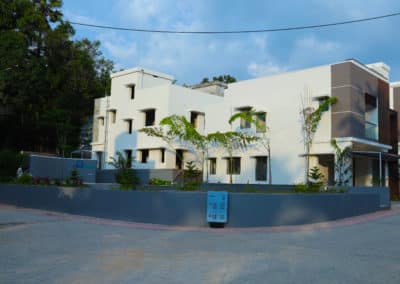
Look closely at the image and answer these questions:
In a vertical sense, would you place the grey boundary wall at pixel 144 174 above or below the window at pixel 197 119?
below

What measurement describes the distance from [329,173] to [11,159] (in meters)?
18.1

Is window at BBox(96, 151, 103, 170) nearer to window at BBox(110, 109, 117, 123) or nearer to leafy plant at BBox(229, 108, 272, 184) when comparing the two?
window at BBox(110, 109, 117, 123)

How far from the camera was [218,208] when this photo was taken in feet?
39.4

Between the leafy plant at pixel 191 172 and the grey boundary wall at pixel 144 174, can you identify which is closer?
the leafy plant at pixel 191 172

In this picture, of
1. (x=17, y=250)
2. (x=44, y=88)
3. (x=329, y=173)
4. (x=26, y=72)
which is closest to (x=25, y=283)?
(x=17, y=250)

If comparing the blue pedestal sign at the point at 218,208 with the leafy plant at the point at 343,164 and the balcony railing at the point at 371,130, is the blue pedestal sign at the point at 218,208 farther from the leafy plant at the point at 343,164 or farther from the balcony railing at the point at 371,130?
the balcony railing at the point at 371,130

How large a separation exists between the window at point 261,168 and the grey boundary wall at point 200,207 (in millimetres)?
8450

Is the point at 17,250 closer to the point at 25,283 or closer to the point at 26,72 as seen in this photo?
the point at 25,283

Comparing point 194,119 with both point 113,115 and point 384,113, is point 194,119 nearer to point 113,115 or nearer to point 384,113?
point 113,115

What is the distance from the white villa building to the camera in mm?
21062

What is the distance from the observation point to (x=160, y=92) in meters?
29.5

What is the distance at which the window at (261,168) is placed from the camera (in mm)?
23734

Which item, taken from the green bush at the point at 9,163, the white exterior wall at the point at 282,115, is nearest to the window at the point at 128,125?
the green bush at the point at 9,163

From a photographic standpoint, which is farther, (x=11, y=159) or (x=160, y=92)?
(x=160, y=92)
